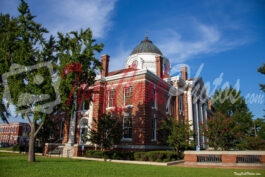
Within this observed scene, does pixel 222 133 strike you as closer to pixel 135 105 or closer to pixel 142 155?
pixel 142 155

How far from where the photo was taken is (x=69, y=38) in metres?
15.9

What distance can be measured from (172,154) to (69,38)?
13255mm

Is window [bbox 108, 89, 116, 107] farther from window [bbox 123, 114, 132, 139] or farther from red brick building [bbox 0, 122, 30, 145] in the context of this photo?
red brick building [bbox 0, 122, 30, 145]

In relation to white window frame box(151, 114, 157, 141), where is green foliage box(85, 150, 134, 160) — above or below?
below

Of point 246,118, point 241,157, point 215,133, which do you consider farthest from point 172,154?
point 246,118

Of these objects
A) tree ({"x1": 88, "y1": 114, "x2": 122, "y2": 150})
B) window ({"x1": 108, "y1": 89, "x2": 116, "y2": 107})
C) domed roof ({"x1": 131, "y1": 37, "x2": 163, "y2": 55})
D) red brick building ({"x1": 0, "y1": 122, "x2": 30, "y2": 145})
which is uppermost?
domed roof ({"x1": 131, "y1": 37, "x2": 163, "y2": 55})

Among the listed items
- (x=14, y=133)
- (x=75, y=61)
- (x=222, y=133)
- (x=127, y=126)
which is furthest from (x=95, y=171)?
(x=14, y=133)

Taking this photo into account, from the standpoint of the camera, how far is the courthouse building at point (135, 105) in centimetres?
2206

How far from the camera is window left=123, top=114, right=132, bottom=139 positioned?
896 inches

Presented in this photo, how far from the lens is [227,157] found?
47.7 ft

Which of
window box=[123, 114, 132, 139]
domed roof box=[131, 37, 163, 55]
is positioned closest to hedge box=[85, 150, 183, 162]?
window box=[123, 114, 132, 139]

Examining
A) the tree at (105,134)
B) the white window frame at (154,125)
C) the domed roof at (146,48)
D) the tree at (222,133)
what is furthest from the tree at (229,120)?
the domed roof at (146,48)

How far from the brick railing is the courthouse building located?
6.31 metres

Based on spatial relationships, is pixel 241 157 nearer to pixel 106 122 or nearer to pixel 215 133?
pixel 215 133
